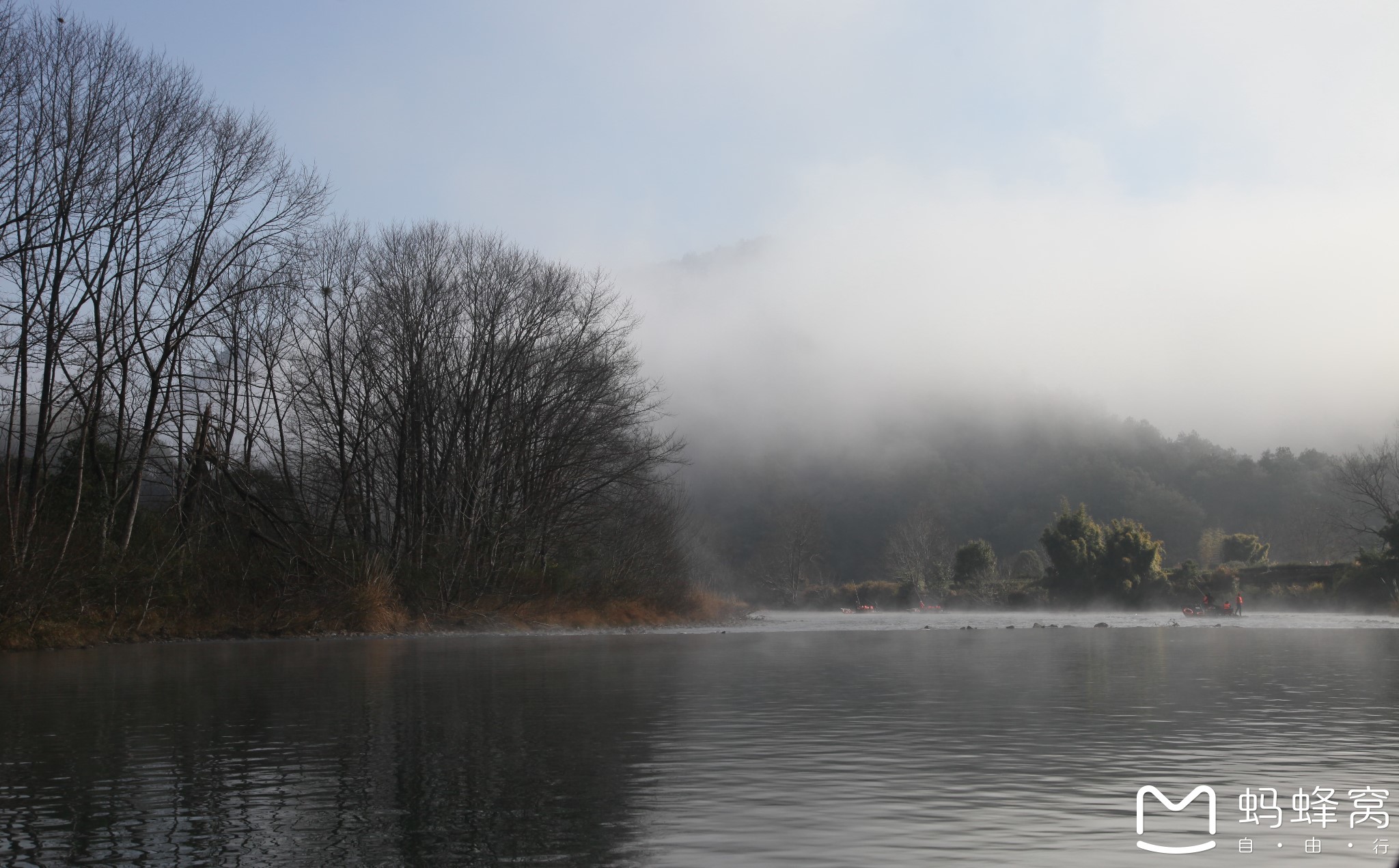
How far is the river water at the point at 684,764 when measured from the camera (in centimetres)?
464

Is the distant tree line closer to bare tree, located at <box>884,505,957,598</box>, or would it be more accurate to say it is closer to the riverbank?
bare tree, located at <box>884,505,957,598</box>

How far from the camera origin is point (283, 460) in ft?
111

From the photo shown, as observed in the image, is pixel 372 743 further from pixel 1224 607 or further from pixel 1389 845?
pixel 1224 607

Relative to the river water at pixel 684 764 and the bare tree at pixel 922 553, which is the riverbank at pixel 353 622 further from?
the bare tree at pixel 922 553

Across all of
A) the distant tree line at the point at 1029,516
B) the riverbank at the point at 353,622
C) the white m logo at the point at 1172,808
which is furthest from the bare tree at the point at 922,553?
the white m logo at the point at 1172,808

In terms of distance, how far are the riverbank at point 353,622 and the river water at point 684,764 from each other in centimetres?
640

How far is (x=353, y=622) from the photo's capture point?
27.4 m

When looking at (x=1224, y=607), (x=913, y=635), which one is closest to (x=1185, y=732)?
(x=913, y=635)

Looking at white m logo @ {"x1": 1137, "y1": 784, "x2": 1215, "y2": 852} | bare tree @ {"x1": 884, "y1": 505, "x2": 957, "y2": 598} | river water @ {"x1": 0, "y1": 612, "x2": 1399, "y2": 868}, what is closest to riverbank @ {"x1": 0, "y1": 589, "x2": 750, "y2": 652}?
river water @ {"x1": 0, "y1": 612, "x2": 1399, "y2": 868}

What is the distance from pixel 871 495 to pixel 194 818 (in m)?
121

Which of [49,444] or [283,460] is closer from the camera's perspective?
[49,444]

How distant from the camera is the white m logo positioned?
15.0ft

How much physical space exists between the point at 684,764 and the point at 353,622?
22.5 m

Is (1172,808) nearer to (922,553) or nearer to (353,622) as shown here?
(353,622)
